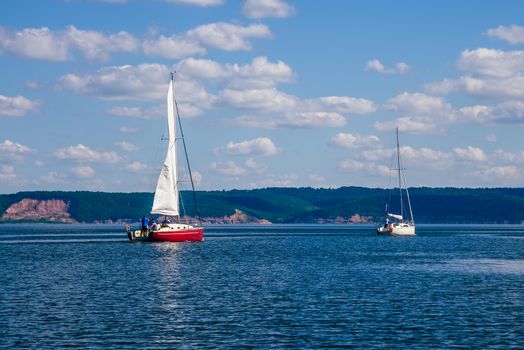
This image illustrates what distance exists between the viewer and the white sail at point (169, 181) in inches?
4747

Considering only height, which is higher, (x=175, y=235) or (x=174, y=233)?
(x=174, y=233)

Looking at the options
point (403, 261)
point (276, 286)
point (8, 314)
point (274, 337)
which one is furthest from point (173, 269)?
point (274, 337)

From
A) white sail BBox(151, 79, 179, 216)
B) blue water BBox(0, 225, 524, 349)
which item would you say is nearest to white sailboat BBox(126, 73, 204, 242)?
white sail BBox(151, 79, 179, 216)

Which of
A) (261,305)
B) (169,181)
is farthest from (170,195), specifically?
(261,305)

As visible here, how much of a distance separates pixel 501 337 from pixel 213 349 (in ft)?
45.3

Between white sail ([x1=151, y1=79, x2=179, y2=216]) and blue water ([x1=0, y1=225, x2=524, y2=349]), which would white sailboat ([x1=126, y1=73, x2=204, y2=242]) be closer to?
white sail ([x1=151, y1=79, x2=179, y2=216])

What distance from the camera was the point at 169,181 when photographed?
4756 inches

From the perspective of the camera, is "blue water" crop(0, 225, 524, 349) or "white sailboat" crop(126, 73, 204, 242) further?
"white sailboat" crop(126, 73, 204, 242)

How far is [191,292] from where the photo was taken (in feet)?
197

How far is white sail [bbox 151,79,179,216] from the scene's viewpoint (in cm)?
12056

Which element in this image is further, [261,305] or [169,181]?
[169,181]

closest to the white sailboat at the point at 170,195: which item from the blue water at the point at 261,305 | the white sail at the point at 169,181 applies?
the white sail at the point at 169,181

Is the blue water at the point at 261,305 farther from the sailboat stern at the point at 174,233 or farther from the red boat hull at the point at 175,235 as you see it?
the red boat hull at the point at 175,235

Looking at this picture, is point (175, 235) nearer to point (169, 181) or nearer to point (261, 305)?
point (169, 181)
